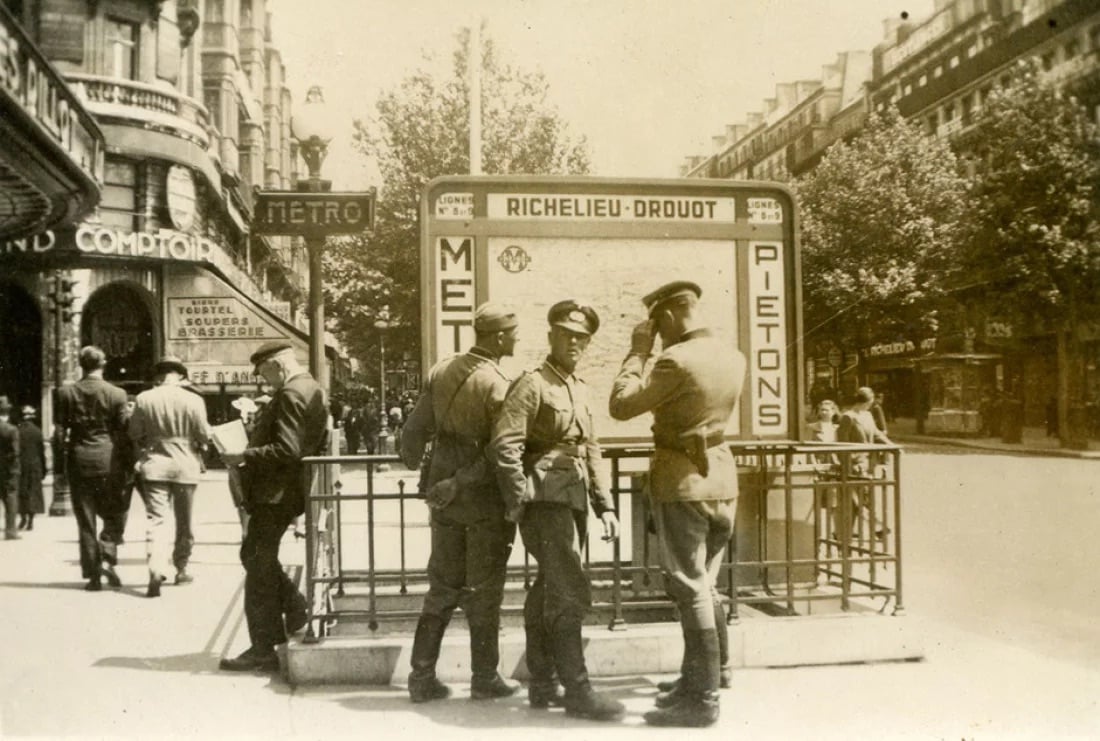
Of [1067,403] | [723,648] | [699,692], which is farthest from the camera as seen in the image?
[1067,403]

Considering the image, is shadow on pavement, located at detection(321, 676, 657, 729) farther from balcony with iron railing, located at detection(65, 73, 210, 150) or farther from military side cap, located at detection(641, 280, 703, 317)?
balcony with iron railing, located at detection(65, 73, 210, 150)

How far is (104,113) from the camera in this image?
929 inches

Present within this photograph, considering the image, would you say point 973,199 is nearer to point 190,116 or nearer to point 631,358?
point 190,116

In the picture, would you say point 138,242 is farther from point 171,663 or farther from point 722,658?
point 722,658

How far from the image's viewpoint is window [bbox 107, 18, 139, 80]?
79.2 ft

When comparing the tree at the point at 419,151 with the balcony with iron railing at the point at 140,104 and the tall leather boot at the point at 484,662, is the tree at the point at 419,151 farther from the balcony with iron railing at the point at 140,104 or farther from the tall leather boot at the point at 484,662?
the tall leather boot at the point at 484,662

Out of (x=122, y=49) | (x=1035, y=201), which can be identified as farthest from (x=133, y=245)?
(x=1035, y=201)

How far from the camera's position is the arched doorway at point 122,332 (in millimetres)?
24234

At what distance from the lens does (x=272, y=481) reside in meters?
5.68

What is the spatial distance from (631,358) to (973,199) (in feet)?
72.5

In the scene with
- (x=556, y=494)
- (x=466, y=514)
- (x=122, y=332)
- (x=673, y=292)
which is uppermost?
(x=122, y=332)

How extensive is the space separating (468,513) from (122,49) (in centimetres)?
2330

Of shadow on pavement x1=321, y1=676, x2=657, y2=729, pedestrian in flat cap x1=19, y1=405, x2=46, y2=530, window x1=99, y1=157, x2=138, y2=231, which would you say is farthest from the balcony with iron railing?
shadow on pavement x1=321, y1=676, x2=657, y2=729

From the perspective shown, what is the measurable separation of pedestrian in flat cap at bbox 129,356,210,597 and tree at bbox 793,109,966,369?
28882mm
